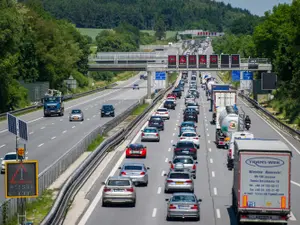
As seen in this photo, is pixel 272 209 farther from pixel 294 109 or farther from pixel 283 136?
pixel 294 109

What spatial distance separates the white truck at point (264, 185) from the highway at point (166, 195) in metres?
2.27

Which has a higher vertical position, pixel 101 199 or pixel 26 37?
pixel 26 37

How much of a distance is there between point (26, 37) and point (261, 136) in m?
59.5

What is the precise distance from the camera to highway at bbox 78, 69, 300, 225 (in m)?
32.7

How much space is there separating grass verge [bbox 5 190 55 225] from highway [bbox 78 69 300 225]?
1.59 meters

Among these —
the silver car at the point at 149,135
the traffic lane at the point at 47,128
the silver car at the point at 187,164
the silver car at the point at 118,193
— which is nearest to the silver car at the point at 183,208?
the silver car at the point at 118,193

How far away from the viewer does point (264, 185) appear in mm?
29641

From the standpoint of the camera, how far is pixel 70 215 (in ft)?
109

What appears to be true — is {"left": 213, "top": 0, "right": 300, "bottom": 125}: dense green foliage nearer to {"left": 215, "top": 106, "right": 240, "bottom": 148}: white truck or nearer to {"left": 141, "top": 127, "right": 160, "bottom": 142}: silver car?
{"left": 215, "top": 106, "right": 240, "bottom": 148}: white truck

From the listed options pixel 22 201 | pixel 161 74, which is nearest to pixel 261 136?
pixel 22 201

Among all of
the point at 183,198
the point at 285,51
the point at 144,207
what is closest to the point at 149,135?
the point at 144,207

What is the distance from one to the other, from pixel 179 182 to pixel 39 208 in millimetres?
8275

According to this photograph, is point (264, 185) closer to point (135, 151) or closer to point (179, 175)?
point (179, 175)

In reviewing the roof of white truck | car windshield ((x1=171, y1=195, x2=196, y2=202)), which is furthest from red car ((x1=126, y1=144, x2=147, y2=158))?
the roof of white truck
